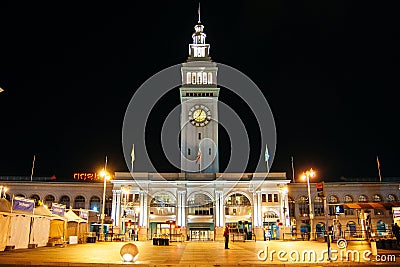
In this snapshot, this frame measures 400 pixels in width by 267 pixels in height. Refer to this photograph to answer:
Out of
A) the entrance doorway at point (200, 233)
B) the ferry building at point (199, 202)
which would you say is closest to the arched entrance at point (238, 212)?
the ferry building at point (199, 202)

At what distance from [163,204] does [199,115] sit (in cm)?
1909

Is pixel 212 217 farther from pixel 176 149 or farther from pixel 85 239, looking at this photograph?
pixel 85 239

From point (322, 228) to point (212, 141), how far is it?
26.2 meters

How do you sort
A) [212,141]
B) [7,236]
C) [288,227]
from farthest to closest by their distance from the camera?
1. [212,141]
2. [288,227]
3. [7,236]

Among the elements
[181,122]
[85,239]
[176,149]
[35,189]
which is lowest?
[85,239]

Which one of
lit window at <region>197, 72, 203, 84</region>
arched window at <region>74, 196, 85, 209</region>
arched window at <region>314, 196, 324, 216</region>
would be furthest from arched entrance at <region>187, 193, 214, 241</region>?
lit window at <region>197, 72, 203, 84</region>

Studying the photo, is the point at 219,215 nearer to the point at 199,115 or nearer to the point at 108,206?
the point at 199,115

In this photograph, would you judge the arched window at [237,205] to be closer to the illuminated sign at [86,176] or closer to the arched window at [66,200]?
the illuminated sign at [86,176]

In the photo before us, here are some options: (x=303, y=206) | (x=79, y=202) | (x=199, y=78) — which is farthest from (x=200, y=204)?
(x=199, y=78)

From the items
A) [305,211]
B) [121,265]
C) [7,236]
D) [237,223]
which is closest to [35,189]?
[237,223]

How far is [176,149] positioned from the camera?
244ft

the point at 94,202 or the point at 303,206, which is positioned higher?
the point at 94,202

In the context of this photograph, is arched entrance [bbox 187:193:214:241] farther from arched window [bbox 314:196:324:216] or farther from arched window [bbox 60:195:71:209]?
arched window [bbox 60:195:71:209]

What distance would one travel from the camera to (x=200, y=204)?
64.4 m
